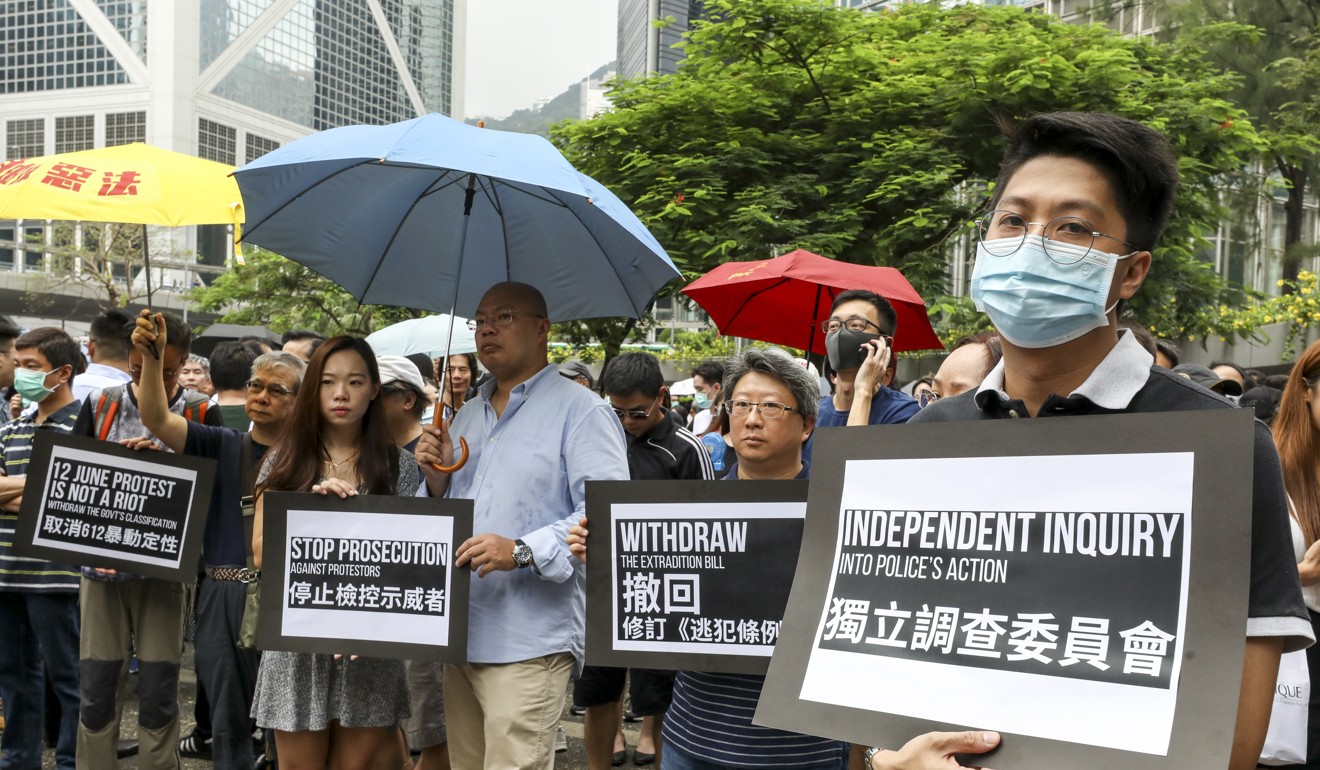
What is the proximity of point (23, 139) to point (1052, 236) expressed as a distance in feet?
371

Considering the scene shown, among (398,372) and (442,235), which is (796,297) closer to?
(398,372)

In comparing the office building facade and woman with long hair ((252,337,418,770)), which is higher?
the office building facade

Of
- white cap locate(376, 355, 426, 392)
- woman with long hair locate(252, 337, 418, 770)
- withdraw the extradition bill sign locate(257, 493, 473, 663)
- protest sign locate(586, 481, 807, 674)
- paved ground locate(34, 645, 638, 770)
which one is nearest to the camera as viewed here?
protest sign locate(586, 481, 807, 674)

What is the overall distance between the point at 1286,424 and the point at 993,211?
6.84 feet

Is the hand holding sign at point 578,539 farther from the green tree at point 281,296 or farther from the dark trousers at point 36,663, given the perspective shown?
the green tree at point 281,296

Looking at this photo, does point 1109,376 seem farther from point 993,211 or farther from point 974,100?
point 974,100

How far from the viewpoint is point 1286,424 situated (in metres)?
3.48

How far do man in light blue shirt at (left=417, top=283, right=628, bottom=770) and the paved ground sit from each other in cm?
244

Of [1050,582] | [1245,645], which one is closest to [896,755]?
[1050,582]

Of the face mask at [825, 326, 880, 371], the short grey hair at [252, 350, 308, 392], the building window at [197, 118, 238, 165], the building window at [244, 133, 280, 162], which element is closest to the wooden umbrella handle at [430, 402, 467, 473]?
the short grey hair at [252, 350, 308, 392]

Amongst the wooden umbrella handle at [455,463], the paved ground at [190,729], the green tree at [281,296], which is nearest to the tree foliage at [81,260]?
the green tree at [281,296]

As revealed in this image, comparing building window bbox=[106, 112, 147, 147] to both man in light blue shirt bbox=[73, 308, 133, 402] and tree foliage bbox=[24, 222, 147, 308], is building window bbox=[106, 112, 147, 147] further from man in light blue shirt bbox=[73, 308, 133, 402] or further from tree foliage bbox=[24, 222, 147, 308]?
man in light blue shirt bbox=[73, 308, 133, 402]

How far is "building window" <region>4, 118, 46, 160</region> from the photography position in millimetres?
98125

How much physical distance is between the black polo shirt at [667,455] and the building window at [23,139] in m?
107
